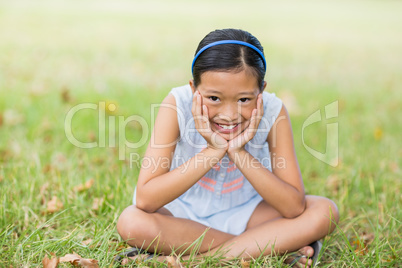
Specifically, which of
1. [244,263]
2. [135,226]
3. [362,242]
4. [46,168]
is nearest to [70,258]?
[135,226]

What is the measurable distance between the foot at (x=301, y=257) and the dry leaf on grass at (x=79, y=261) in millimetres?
878

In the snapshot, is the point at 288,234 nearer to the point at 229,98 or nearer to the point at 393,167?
the point at 229,98

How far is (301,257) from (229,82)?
874 millimetres

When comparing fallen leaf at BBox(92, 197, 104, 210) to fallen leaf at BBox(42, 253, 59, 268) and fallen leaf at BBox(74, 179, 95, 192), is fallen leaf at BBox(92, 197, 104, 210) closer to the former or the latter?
fallen leaf at BBox(74, 179, 95, 192)

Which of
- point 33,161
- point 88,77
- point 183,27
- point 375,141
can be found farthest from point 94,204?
point 183,27

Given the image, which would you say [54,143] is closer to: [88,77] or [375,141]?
[88,77]

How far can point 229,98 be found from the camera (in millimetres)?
2020

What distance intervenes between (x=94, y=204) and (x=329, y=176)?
1.62m

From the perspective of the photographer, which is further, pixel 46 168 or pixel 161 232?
pixel 46 168

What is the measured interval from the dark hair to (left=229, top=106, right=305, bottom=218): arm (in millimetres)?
326

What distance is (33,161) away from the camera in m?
2.99

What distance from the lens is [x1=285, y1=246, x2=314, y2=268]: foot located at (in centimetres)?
212

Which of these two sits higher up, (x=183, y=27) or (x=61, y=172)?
(x=183, y=27)
